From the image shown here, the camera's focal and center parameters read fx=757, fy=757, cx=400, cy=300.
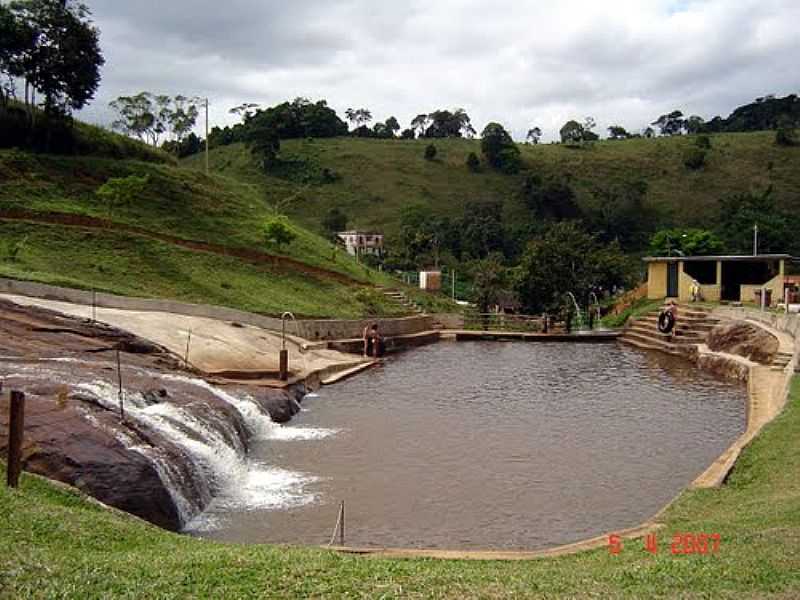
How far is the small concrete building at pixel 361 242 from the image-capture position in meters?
72.9

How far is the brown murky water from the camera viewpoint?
41.5 feet

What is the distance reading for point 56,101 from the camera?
166 feet

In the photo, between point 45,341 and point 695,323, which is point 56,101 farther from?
point 695,323

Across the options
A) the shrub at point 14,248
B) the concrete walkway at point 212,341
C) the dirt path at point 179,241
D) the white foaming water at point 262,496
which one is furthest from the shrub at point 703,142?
the white foaming water at point 262,496

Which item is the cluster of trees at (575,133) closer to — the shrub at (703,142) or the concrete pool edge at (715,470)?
the shrub at (703,142)

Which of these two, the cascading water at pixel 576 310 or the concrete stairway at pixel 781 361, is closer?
the concrete stairway at pixel 781 361

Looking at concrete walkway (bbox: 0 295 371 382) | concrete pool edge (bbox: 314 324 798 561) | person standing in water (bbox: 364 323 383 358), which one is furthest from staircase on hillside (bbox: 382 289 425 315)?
concrete pool edge (bbox: 314 324 798 561)

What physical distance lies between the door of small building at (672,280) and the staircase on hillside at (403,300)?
15.6 meters

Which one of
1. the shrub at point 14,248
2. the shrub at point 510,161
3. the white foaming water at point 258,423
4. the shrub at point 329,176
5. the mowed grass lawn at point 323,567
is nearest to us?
the mowed grass lawn at point 323,567

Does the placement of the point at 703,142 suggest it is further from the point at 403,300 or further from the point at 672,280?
the point at 403,300

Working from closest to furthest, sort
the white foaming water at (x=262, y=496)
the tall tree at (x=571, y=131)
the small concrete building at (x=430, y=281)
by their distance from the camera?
the white foaming water at (x=262, y=496)
the small concrete building at (x=430, y=281)
the tall tree at (x=571, y=131)

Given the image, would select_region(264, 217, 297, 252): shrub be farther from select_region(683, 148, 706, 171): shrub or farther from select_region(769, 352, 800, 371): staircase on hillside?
select_region(683, 148, 706, 171): shrub

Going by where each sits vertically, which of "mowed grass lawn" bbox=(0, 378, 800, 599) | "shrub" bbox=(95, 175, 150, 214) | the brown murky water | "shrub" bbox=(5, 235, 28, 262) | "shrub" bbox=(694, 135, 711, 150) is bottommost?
the brown murky water

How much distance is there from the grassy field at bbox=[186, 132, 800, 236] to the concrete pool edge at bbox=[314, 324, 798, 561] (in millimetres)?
59575
